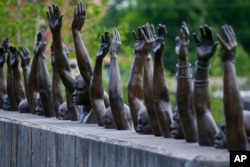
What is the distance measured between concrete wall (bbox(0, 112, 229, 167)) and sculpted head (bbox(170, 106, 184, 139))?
0.53 m

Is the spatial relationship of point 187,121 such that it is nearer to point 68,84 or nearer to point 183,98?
point 183,98

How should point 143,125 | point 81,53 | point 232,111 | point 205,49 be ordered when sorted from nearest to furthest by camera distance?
point 232,111, point 205,49, point 143,125, point 81,53

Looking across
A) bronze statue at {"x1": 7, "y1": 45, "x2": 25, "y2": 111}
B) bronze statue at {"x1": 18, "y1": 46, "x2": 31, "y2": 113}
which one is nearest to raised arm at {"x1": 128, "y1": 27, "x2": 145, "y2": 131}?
bronze statue at {"x1": 18, "y1": 46, "x2": 31, "y2": 113}

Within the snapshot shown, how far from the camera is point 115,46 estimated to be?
12.4 metres

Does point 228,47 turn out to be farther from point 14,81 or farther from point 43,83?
point 14,81

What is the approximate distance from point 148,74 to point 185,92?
4.93 feet

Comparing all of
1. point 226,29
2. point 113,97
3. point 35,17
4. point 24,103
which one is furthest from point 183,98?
point 35,17

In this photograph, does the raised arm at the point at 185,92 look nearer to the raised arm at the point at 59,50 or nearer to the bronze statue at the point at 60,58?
the bronze statue at the point at 60,58

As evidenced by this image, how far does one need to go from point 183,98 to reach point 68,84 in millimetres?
3788

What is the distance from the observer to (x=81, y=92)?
44.0 ft

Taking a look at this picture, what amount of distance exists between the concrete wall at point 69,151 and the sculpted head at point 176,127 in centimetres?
53

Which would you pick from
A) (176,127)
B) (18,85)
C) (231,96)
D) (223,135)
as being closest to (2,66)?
(18,85)

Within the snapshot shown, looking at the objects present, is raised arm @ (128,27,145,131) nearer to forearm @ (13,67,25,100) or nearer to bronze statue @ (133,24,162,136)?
bronze statue @ (133,24,162,136)

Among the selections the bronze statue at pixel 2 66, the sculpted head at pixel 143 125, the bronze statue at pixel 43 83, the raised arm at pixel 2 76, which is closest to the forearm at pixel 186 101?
the sculpted head at pixel 143 125
